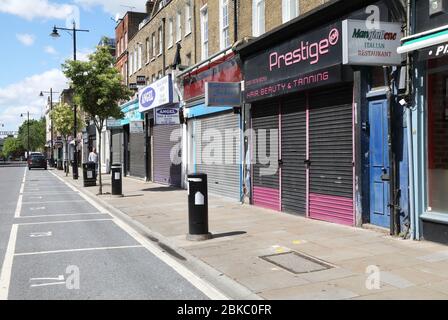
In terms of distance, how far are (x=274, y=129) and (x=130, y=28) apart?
2800 centimetres

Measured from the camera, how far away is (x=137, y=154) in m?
30.8

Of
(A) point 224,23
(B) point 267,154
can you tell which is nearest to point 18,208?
(B) point 267,154

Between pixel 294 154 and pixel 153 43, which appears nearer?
pixel 294 154

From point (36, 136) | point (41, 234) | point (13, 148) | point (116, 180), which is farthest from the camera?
point (13, 148)

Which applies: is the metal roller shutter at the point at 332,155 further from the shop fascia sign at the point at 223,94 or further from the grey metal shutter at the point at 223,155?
the grey metal shutter at the point at 223,155

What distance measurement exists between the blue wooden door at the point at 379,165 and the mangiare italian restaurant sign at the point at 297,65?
1213 mm

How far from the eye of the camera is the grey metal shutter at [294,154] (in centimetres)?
1234

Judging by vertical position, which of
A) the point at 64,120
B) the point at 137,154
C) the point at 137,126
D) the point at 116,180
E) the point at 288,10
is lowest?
the point at 116,180

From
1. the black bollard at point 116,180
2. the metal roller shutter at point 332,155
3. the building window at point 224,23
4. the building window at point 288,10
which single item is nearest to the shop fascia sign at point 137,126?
the black bollard at point 116,180

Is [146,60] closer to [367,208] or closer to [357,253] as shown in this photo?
[367,208]

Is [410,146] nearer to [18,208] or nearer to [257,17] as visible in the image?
[257,17]

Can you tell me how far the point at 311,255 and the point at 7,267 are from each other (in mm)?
4584

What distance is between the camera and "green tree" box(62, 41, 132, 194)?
2000 cm

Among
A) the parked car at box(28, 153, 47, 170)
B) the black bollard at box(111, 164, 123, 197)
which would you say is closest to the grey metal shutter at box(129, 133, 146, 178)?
the black bollard at box(111, 164, 123, 197)
